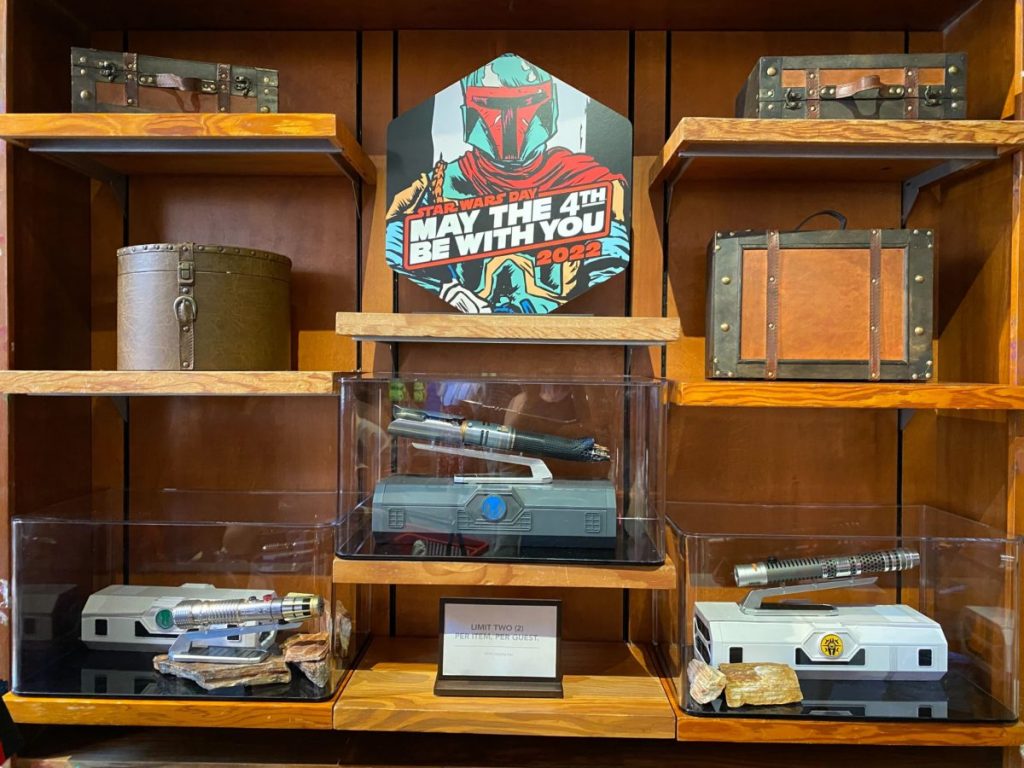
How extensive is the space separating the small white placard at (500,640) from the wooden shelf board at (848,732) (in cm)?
28

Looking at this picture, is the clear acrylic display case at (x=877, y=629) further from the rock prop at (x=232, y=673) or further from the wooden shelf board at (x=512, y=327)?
the rock prop at (x=232, y=673)

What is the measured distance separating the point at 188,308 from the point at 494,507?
684mm

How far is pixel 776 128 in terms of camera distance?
4.61 ft

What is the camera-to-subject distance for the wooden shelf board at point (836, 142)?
54.9 inches

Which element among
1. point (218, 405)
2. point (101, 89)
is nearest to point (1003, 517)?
point (218, 405)

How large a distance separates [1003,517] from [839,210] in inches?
28.4

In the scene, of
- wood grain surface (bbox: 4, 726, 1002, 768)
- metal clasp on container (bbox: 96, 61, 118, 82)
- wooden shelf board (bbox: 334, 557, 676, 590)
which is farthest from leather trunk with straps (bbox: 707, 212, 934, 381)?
metal clasp on container (bbox: 96, 61, 118, 82)

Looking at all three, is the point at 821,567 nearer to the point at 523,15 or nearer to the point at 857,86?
the point at 857,86

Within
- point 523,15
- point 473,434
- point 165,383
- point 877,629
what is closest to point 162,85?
point 165,383

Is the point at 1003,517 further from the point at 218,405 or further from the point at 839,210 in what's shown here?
the point at 218,405

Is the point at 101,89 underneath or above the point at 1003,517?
above

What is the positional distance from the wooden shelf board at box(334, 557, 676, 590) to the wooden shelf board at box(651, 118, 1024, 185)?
785 millimetres

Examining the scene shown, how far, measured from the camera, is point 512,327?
4.67 ft

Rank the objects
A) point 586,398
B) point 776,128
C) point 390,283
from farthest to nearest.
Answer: point 390,283 < point 586,398 < point 776,128
